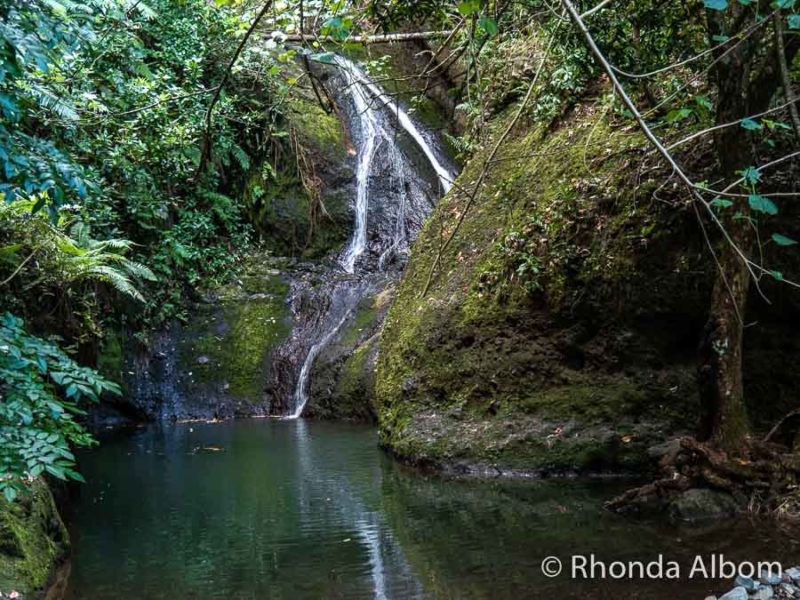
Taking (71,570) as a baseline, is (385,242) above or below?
above

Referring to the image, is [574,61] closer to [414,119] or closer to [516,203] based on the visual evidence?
[516,203]

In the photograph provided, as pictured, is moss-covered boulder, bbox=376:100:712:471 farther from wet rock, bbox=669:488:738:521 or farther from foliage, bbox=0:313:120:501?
foliage, bbox=0:313:120:501

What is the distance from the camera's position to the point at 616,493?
6.05 m

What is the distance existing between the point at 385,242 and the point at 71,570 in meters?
11.0

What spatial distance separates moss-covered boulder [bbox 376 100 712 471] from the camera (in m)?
6.68

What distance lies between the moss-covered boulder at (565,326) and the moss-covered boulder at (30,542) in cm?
344

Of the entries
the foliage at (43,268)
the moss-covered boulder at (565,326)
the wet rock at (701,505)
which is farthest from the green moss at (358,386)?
the wet rock at (701,505)

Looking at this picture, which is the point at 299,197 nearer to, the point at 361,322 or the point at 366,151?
the point at 366,151

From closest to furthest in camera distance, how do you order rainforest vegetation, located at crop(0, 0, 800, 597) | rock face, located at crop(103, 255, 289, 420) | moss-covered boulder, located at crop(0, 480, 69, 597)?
rainforest vegetation, located at crop(0, 0, 800, 597)
moss-covered boulder, located at crop(0, 480, 69, 597)
rock face, located at crop(103, 255, 289, 420)

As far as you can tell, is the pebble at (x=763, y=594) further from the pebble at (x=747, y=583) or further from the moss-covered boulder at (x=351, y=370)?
the moss-covered boulder at (x=351, y=370)

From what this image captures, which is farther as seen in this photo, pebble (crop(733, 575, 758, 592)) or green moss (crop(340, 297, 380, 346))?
green moss (crop(340, 297, 380, 346))

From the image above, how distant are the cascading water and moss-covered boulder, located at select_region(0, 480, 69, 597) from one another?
8.21 metres

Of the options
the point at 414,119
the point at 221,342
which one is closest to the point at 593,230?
the point at 221,342

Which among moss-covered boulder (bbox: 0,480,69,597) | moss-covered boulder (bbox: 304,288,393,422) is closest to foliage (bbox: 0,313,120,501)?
moss-covered boulder (bbox: 0,480,69,597)
